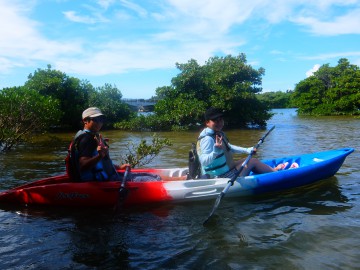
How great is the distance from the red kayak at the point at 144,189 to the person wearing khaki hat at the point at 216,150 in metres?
0.26

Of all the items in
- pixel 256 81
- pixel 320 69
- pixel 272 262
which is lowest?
pixel 272 262

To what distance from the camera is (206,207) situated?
540 centimetres

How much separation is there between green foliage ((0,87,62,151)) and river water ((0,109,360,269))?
4.41m

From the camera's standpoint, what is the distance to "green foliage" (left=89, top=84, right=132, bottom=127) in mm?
19812

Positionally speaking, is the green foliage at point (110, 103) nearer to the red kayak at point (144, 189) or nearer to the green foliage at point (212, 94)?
the green foliage at point (212, 94)

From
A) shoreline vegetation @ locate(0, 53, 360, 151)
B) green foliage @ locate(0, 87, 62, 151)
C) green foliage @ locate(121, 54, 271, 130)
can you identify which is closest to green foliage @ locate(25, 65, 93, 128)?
shoreline vegetation @ locate(0, 53, 360, 151)

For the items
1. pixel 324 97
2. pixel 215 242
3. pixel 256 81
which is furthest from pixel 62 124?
pixel 324 97

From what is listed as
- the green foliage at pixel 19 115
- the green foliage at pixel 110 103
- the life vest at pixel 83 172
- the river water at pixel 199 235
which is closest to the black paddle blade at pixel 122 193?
the river water at pixel 199 235

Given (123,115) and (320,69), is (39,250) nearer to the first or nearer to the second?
(123,115)

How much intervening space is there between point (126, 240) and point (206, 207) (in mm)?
1638

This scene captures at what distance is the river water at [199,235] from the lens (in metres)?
3.55

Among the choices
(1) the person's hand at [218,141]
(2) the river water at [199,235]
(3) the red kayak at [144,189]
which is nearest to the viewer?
(2) the river water at [199,235]

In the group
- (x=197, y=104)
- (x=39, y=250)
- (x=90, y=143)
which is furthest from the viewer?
(x=197, y=104)

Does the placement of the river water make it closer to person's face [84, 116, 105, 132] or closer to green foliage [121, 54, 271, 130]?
person's face [84, 116, 105, 132]
